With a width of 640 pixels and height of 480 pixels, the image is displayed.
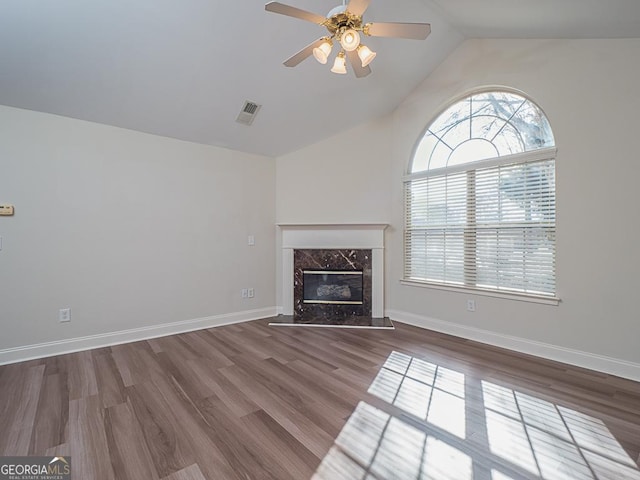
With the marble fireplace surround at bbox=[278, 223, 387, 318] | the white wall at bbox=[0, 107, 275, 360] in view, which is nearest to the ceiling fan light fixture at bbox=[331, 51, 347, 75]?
the marble fireplace surround at bbox=[278, 223, 387, 318]

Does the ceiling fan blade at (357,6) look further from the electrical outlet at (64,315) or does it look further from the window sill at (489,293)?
the electrical outlet at (64,315)

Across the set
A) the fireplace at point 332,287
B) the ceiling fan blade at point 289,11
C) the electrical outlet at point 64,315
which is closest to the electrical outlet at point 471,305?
the fireplace at point 332,287

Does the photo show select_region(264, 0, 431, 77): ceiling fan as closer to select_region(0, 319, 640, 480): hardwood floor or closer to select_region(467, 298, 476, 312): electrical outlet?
select_region(0, 319, 640, 480): hardwood floor

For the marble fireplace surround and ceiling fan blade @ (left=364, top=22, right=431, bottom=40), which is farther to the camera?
the marble fireplace surround

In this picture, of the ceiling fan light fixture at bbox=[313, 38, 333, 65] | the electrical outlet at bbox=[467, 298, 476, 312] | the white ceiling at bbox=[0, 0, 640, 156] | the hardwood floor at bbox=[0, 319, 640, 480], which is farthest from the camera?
the electrical outlet at bbox=[467, 298, 476, 312]

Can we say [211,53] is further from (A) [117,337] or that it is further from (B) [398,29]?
(A) [117,337]

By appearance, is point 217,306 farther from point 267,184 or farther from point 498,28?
point 498,28

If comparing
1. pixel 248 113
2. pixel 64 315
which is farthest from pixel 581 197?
pixel 64 315

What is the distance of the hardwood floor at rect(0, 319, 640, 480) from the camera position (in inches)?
60.7

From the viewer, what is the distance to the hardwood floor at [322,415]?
1.54 metres

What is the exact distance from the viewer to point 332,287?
4.39 m

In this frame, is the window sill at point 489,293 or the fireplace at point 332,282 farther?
the fireplace at point 332,282

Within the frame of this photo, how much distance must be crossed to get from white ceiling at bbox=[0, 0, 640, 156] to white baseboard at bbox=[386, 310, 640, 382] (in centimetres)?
268

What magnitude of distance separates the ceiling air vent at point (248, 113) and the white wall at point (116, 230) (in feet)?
2.17
